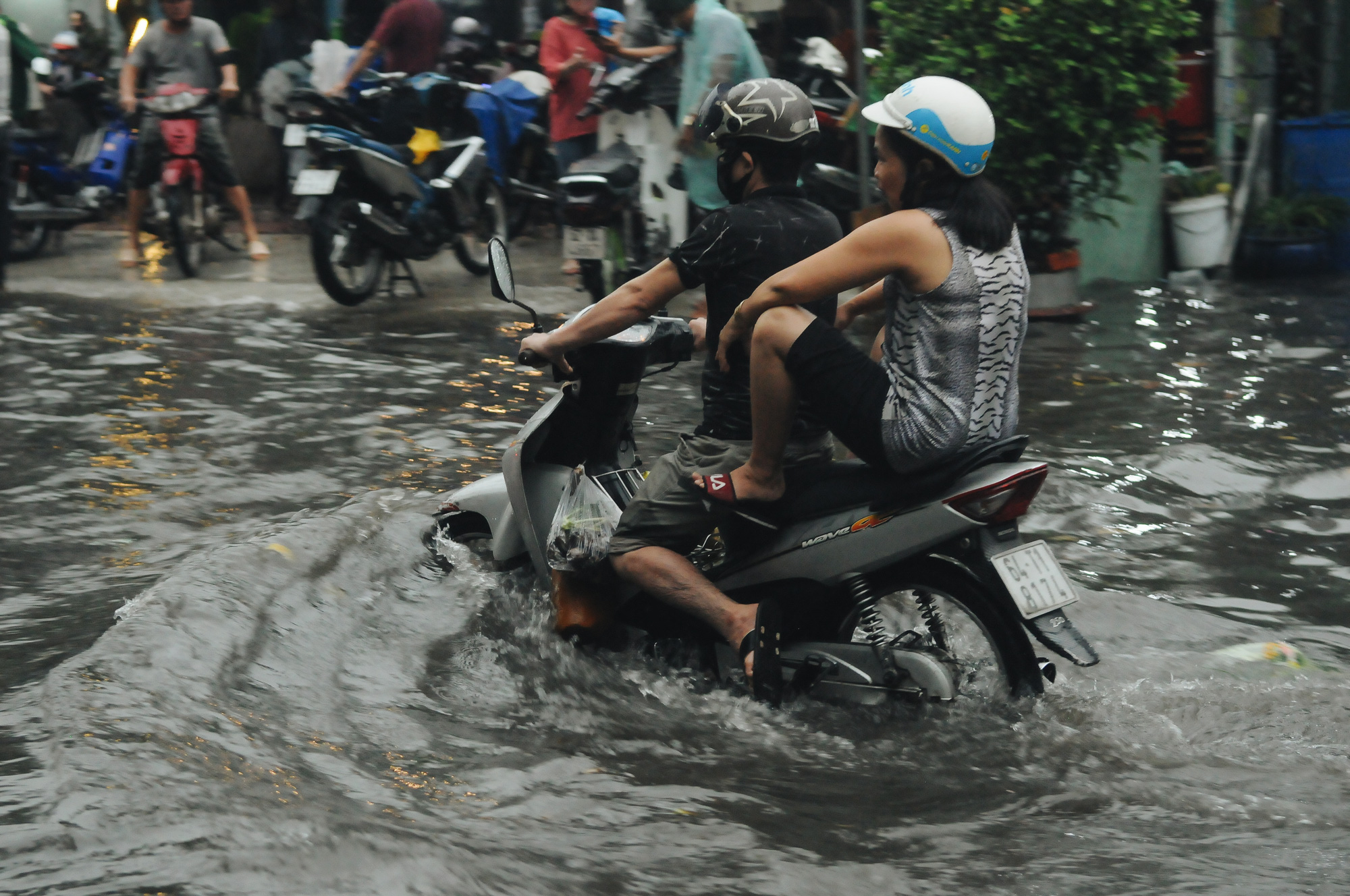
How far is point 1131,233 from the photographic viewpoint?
37.6 feet

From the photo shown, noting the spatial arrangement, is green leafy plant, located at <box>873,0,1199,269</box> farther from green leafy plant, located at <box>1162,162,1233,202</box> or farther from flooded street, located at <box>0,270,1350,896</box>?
flooded street, located at <box>0,270,1350,896</box>

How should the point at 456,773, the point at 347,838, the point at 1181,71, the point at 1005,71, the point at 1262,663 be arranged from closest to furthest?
the point at 347,838 < the point at 456,773 < the point at 1262,663 < the point at 1005,71 < the point at 1181,71

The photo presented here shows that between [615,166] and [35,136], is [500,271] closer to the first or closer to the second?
Result: [615,166]

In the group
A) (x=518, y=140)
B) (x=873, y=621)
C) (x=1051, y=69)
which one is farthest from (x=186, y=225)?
(x=873, y=621)

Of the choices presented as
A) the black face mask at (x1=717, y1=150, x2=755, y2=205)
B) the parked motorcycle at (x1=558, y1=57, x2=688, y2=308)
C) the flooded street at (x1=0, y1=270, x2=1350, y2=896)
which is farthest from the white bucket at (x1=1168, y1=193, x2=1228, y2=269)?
the black face mask at (x1=717, y1=150, x2=755, y2=205)

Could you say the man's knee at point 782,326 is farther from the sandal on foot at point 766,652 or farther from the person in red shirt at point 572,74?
the person in red shirt at point 572,74

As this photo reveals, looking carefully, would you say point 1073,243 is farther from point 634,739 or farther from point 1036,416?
point 634,739

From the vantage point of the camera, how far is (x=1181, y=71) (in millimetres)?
12922

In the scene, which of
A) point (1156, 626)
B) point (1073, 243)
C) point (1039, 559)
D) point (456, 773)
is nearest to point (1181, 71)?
point (1073, 243)

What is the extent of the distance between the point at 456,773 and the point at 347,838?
0.53m

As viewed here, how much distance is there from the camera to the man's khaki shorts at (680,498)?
3.87 meters

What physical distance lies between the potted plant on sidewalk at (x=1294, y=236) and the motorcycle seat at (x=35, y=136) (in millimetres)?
10268

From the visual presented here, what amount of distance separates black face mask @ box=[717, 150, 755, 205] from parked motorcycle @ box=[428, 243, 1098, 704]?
0.53m

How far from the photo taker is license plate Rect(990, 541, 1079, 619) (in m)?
3.39
